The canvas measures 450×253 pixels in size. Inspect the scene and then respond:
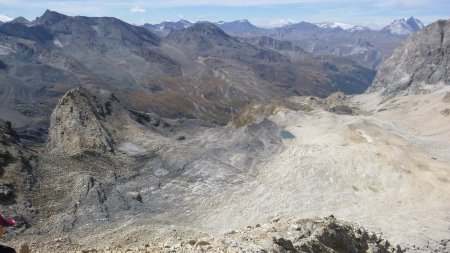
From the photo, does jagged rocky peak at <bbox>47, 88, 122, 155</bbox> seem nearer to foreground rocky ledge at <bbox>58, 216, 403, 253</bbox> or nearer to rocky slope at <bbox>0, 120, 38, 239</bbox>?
rocky slope at <bbox>0, 120, 38, 239</bbox>

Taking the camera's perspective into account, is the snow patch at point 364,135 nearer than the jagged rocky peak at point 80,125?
No

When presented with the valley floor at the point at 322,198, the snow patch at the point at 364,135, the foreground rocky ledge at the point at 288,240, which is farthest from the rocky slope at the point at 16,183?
the snow patch at the point at 364,135

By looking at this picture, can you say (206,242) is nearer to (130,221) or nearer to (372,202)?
(130,221)

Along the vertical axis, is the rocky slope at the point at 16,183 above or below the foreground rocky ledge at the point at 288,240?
below

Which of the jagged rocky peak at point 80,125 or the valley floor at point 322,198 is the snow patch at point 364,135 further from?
the jagged rocky peak at point 80,125

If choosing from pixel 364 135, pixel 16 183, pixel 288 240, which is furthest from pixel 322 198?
pixel 16 183

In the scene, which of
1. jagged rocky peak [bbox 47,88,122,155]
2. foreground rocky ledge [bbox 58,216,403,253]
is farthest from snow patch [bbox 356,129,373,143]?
foreground rocky ledge [bbox 58,216,403,253]

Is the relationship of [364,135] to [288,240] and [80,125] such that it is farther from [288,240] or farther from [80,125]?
[288,240]

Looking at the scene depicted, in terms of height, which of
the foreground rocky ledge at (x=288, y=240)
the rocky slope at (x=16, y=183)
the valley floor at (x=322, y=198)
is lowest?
the valley floor at (x=322, y=198)
